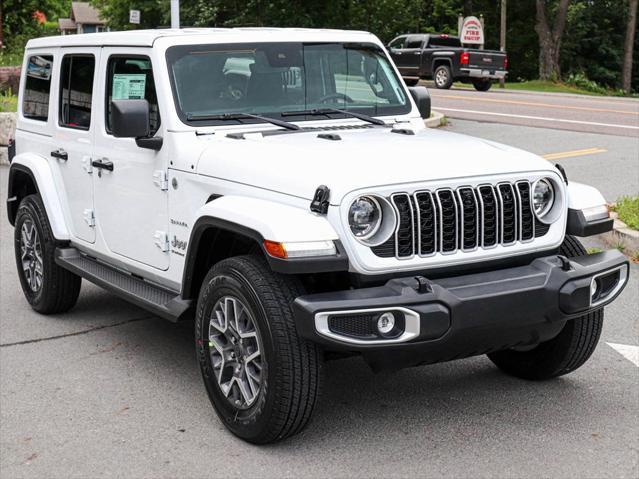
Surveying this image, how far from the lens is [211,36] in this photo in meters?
5.61

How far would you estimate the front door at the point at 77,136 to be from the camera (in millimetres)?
6128

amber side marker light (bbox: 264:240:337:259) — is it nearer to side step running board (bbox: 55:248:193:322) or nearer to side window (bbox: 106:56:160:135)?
side step running board (bbox: 55:248:193:322)

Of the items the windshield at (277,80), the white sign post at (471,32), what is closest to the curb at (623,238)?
the windshield at (277,80)

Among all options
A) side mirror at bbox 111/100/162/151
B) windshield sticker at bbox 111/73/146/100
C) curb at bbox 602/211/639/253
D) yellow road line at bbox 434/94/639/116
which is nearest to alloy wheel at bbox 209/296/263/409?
side mirror at bbox 111/100/162/151

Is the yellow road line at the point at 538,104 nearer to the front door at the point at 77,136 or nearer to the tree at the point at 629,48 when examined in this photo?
the front door at the point at 77,136

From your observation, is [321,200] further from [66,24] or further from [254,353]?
[66,24]

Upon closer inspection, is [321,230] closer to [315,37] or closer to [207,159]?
[207,159]

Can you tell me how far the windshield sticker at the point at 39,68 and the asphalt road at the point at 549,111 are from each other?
12.4 meters

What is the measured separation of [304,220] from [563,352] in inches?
70.4

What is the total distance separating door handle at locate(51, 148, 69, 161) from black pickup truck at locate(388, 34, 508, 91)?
25086 mm

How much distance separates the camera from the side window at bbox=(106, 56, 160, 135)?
5.46 m

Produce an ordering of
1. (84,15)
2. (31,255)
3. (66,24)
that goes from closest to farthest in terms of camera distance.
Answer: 1. (31,255)
2. (84,15)
3. (66,24)

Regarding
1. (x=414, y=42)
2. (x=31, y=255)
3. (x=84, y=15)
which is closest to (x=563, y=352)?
(x=31, y=255)

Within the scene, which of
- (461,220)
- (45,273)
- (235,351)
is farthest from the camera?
(45,273)
